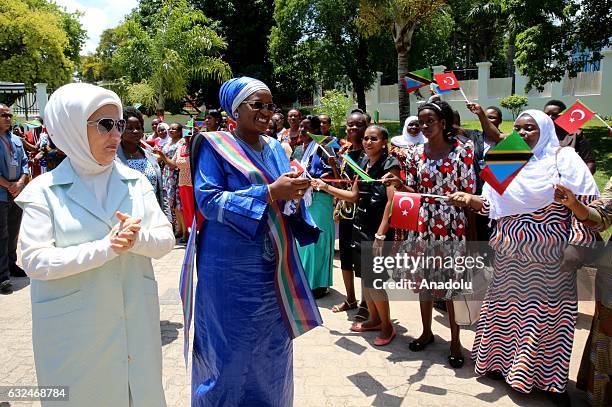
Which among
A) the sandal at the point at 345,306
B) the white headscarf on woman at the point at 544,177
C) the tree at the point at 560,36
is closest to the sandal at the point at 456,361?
the white headscarf on woman at the point at 544,177

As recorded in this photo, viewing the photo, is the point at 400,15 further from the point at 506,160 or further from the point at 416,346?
the point at 506,160

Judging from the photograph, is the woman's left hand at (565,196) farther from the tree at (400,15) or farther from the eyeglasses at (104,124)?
the tree at (400,15)

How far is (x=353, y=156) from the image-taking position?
504 centimetres

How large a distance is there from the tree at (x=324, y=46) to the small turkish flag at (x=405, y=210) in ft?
68.4

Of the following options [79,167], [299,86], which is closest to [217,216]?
[79,167]

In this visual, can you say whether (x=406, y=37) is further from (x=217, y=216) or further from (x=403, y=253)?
(x=217, y=216)

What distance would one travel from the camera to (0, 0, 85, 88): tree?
29234mm

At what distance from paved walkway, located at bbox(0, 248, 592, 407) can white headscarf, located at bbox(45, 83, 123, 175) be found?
2068 mm

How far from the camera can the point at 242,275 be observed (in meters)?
2.78

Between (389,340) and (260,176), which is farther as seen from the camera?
(389,340)

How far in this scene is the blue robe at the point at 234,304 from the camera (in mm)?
2773

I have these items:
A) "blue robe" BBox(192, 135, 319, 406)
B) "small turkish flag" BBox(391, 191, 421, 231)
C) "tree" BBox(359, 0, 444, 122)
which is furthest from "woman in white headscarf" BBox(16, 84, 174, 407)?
"tree" BBox(359, 0, 444, 122)

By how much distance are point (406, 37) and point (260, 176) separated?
1616cm

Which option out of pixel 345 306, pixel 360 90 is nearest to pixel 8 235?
pixel 345 306
